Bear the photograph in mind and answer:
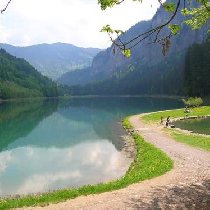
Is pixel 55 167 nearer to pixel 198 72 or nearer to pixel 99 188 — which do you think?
pixel 99 188

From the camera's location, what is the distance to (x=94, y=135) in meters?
78.6

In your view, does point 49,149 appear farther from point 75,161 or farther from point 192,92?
point 192,92

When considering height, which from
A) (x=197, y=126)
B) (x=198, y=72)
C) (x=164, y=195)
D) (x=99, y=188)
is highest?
(x=198, y=72)

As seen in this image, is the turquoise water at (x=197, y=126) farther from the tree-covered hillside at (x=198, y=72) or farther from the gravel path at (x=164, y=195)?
the tree-covered hillside at (x=198, y=72)

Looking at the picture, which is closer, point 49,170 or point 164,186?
point 164,186

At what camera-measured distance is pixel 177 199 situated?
71.5 ft

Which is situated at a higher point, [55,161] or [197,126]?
[197,126]

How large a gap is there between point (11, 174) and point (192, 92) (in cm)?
13561

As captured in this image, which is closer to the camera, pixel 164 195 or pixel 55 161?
pixel 164 195

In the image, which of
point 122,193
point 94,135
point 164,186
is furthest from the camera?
point 94,135

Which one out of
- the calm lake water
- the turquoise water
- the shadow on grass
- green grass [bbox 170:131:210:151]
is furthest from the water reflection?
the turquoise water

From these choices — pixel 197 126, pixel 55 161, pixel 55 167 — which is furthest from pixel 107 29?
pixel 197 126

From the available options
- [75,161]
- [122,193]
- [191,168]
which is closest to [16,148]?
[75,161]

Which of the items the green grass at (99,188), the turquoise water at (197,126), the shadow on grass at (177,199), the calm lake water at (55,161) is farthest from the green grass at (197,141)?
the shadow on grass at (177,199)
